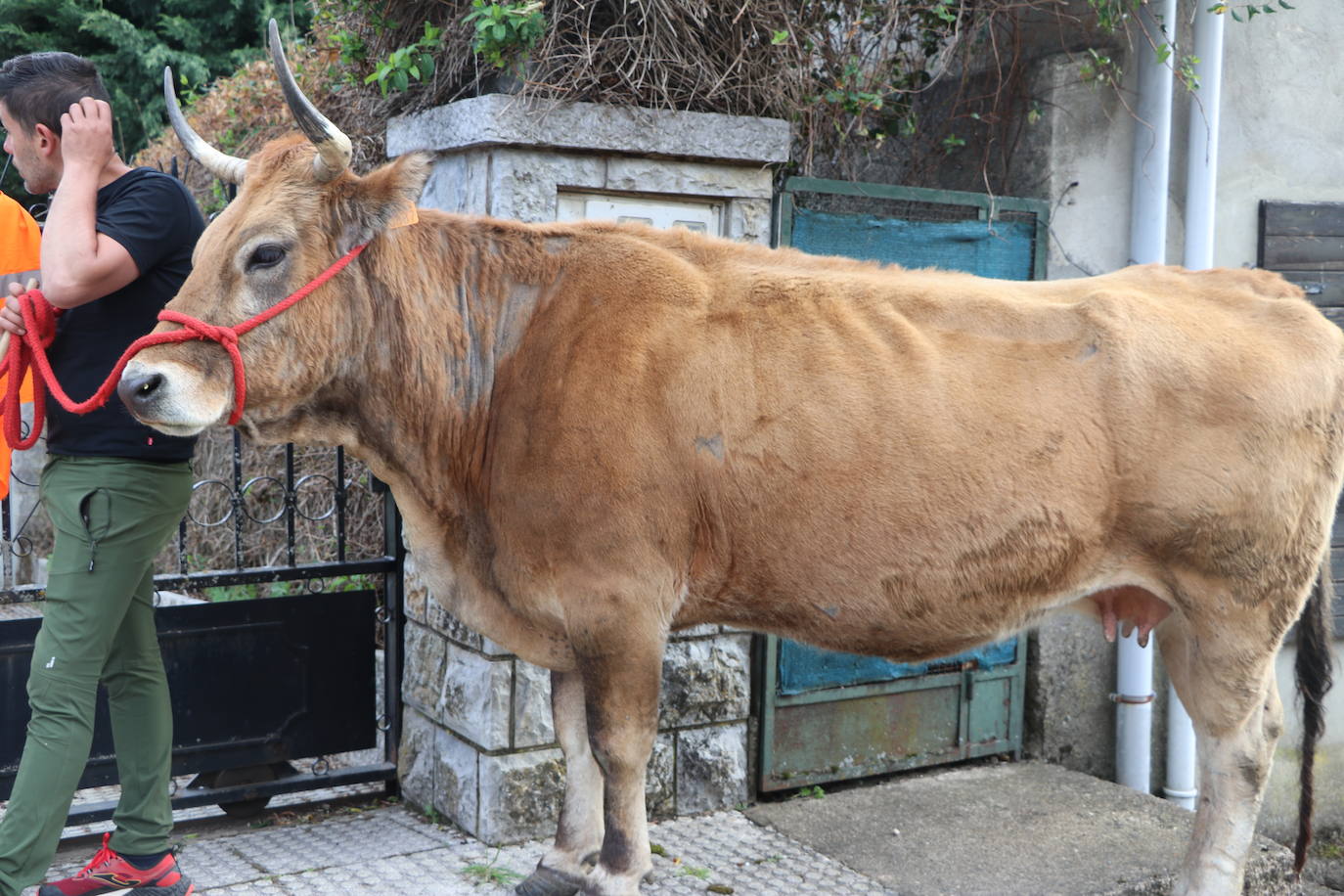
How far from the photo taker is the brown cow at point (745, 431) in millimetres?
3256

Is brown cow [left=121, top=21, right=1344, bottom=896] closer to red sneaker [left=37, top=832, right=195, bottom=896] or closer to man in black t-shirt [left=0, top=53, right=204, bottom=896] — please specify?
man in black t-shirt [left=0, top=53, right=204, bottom=896]

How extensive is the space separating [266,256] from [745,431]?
51.5 inches

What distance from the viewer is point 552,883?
378 cm

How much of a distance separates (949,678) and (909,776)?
17.6 inches

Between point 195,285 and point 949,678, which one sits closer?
point 195,285

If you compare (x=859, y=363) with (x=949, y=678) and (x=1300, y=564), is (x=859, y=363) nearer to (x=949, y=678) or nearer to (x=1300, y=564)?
(x=1300, y=564)

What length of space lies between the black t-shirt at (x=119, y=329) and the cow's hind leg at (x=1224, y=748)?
3026 mm

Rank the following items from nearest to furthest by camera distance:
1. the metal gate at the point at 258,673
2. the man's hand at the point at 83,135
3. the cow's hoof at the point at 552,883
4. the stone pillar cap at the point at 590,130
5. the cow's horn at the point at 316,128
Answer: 1. the cow's horn at the point at 316,128
2. the man's hand at the point at 83,135
3. the cow's hoof at the point at 552,883
4. the stone pillar cap at the point at 590,130
5. the metal gate at the point at 258,673

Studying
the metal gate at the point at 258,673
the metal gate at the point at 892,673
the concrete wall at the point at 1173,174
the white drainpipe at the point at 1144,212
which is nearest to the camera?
the metal gate at the point at 258,673

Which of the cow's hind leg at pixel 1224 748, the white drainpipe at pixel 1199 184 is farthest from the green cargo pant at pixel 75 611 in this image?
the white drainpipe at pixel 1199 184

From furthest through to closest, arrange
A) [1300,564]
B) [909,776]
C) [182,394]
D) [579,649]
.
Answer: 1. [909,776]
2. [1300,564]
3. [579,649]
4. [182,394]

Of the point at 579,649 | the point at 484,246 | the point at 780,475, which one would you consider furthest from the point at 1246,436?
the point at 484,246

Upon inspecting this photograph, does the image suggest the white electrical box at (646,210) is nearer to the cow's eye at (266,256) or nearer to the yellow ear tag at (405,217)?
the yellow ear tag at (405,217)

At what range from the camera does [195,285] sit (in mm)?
3127
